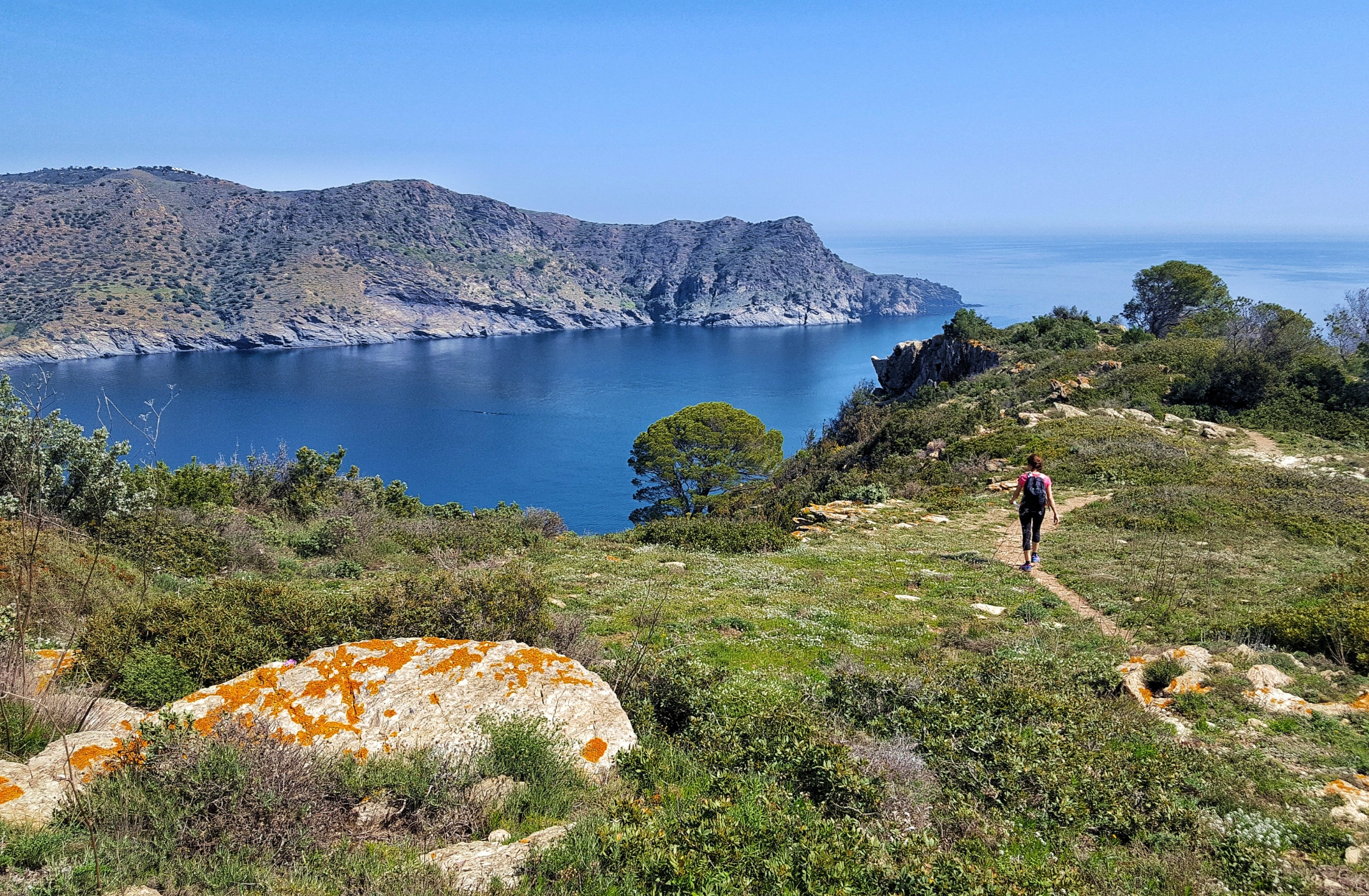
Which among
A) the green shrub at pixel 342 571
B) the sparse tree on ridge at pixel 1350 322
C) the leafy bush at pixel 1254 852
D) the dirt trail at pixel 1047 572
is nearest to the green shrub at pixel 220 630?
the green shrub at pixel 342 571

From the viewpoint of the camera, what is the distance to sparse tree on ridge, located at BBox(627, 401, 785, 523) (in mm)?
45344

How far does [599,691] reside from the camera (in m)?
6.01

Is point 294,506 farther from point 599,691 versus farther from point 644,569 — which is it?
point 599,691

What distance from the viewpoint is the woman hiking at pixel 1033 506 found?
12977 mm

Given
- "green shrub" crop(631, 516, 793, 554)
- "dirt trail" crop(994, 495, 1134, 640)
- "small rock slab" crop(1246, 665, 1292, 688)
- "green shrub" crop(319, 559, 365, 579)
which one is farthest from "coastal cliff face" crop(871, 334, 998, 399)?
"green shrub" crop(319, 559, 365, 579)

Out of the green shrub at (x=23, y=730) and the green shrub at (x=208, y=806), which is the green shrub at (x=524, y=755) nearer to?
the green shrub at (x=208, y=806)

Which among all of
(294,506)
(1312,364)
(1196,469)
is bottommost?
(294,506)

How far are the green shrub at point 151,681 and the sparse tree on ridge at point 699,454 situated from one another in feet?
127

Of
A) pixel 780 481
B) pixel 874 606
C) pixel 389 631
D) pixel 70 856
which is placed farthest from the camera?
pixel 780 481

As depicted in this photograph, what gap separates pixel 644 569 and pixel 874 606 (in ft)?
15.7

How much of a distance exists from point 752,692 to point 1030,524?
9270mm

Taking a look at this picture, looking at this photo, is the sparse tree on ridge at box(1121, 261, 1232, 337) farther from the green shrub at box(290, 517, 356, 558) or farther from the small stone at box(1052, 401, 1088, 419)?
the green shrub at box(290, 517, 356, 558)

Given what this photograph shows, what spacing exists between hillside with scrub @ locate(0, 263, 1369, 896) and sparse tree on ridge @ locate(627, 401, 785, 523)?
89.5ft

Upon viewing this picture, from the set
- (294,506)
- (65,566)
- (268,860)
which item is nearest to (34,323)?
(294,506)
